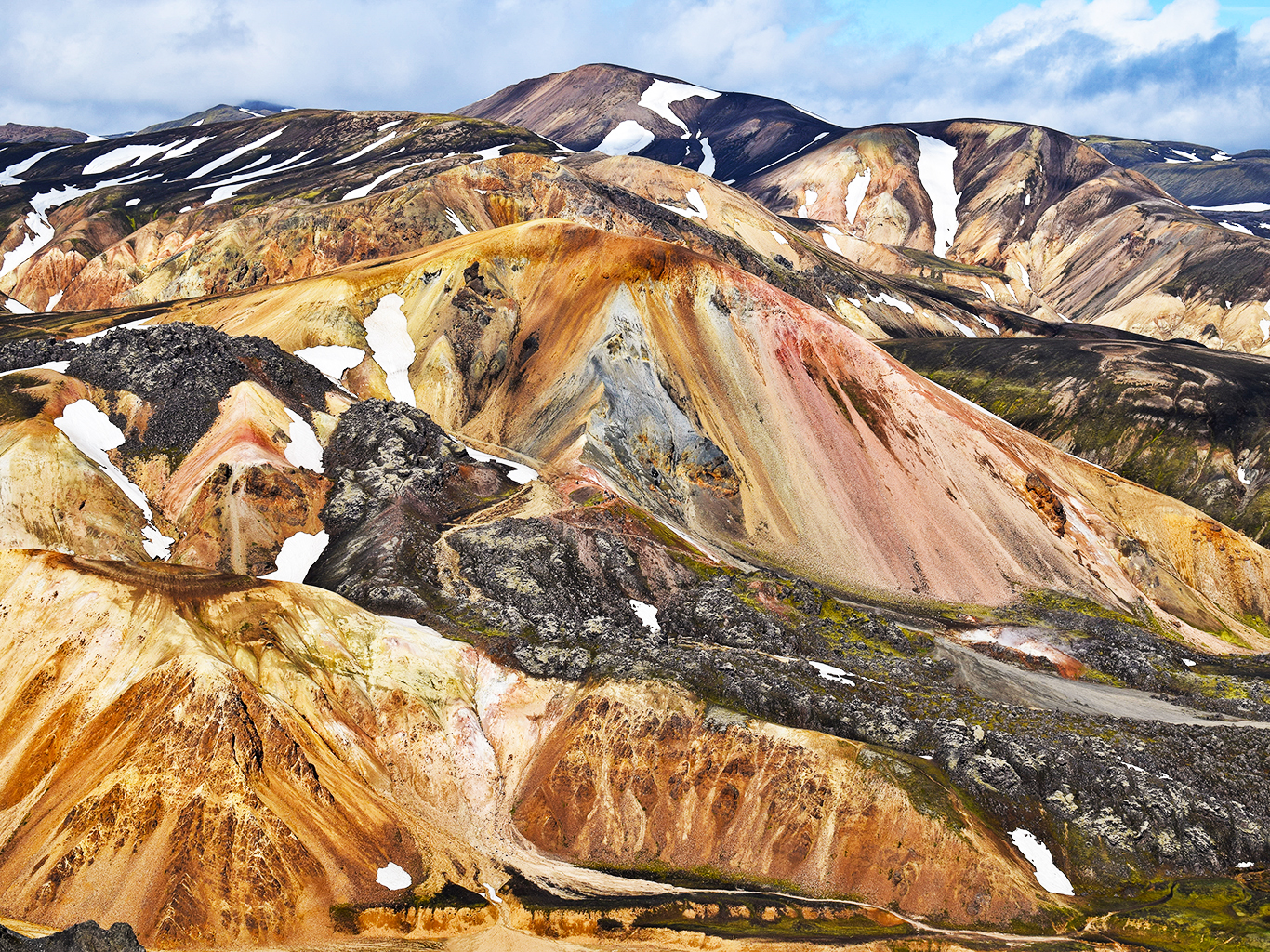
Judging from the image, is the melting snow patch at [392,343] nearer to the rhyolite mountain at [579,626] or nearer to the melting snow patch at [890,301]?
the rhyolite mountain at [579,626]


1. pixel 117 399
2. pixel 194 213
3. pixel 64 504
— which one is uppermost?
pixel 194 213

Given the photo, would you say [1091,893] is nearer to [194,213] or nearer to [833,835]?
[833,835]

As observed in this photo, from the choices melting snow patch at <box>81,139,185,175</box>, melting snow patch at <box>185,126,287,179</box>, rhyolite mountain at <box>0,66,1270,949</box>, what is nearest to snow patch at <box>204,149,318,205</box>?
melting snow patch at <box>185,126,287,179</box>

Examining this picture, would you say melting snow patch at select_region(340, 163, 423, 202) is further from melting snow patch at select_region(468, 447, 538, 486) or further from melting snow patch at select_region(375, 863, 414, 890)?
melting snow patch at select_region(375, 863, 414, 890)

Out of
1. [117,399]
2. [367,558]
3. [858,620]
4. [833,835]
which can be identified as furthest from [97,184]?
[833,835]

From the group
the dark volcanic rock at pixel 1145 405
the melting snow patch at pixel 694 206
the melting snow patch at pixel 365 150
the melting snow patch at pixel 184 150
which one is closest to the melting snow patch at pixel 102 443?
the dark volcanic rock at pixel 1145 405
